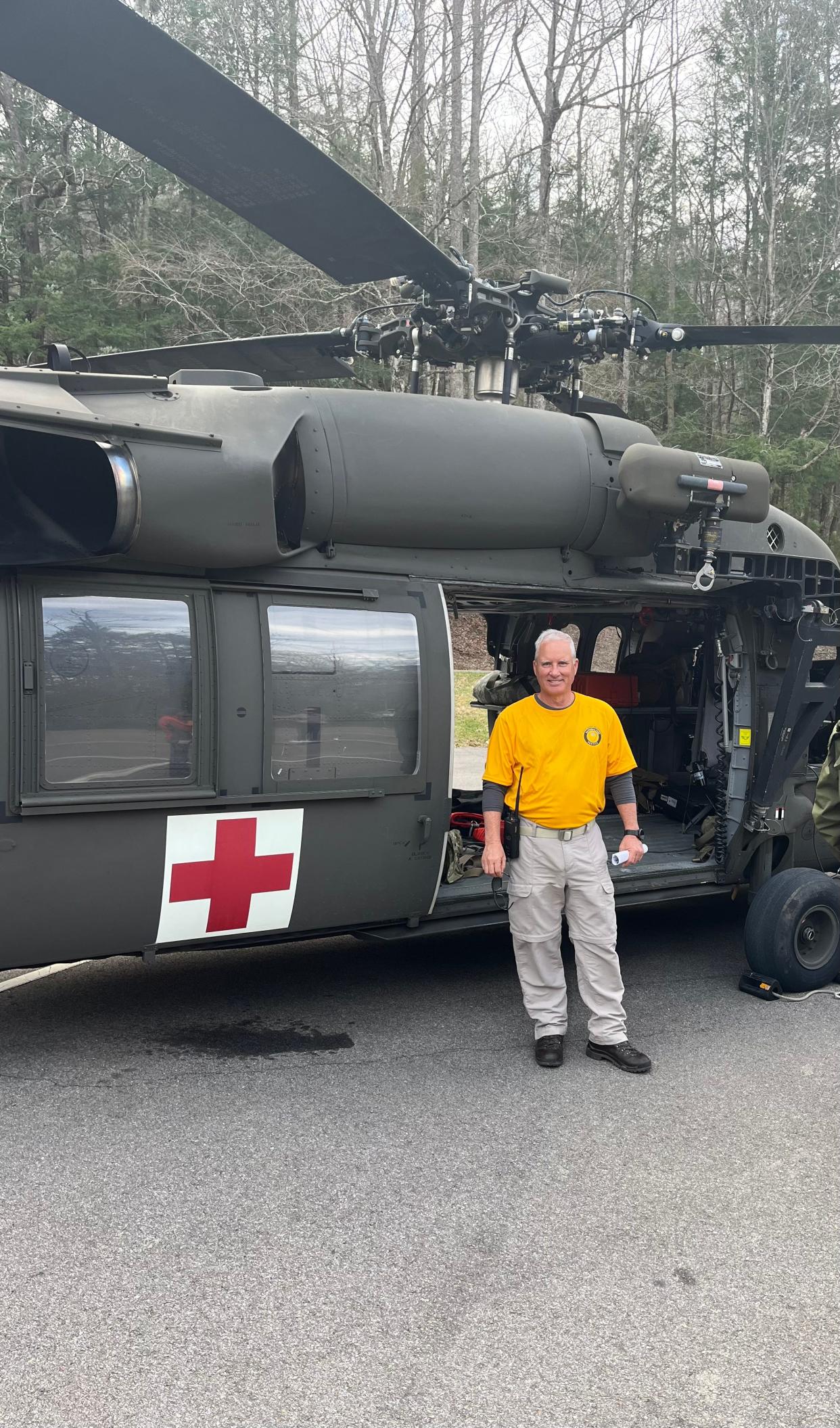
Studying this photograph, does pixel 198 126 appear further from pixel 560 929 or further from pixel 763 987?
pixel 763 987

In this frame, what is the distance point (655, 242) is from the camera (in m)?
29.0

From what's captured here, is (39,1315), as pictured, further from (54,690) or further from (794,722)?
(794,722)

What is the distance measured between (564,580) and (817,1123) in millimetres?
2839

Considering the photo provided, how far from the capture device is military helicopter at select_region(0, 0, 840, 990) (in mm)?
4227

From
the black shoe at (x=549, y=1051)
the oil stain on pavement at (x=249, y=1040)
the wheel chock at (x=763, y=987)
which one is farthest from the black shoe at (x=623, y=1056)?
the wheel chock at (x=763, y=987)

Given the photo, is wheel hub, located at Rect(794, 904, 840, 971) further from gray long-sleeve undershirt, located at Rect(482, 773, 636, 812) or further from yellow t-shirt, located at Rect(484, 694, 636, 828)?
yellow t-shirt, located at Rect(484, 694, 636, 828)

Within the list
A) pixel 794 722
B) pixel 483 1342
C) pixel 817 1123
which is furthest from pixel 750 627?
pixel 483 1342

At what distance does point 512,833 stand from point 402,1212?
181 centimetres

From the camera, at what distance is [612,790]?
5.17 meters

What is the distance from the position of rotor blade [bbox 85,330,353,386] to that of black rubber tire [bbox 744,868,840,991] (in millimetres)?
3600

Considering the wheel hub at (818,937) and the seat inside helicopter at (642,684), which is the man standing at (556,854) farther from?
the seat inside helicopter at (642,684)

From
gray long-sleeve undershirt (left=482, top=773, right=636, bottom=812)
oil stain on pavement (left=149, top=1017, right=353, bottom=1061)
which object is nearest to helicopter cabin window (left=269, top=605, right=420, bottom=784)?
gray long-sleeve undershirt (left=482, top=773, right=636, bottom=812)

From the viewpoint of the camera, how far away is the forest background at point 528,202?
19531mm

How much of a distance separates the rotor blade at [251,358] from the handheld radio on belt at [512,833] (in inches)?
95.6
